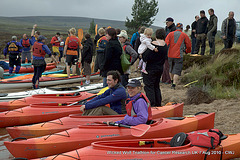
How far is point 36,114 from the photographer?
631 centimetres

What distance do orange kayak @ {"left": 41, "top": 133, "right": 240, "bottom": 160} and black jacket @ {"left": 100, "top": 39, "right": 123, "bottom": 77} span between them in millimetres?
2838

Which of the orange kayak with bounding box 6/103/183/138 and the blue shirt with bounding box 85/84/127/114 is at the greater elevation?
the blue shirt with bounding box 85/84/127/114

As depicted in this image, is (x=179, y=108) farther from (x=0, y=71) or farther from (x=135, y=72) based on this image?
(x=0, y=71)

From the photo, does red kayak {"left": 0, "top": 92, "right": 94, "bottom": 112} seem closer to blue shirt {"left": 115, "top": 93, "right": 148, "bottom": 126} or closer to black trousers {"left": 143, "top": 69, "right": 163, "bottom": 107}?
black trousers {"left": 143, "top": 69, "right": 163, "bottom": 107}

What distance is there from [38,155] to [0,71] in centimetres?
790

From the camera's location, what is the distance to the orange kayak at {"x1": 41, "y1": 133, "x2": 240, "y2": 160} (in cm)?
365

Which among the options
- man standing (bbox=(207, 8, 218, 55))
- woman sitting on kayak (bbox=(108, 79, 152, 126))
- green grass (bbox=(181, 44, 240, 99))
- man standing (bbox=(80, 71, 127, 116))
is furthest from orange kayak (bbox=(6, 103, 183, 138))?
man standing (bbox=(207, 8, 218, 55))

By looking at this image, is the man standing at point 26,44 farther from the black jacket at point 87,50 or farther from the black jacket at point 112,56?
the black jacket at point 112,56

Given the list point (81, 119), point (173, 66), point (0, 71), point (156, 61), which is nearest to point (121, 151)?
point (81, 119)

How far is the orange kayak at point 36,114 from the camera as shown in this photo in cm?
624

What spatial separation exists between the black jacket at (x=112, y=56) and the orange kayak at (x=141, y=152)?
9.31 ft

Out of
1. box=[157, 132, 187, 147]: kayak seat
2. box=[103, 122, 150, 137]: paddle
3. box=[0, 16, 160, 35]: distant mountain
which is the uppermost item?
box=[0, 16, 160, 35]: distant mountain

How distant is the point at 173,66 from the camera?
805cm

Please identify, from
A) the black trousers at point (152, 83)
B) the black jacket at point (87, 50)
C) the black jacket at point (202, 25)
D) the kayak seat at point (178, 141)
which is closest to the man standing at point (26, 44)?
the black jacket at point (87, 50)
